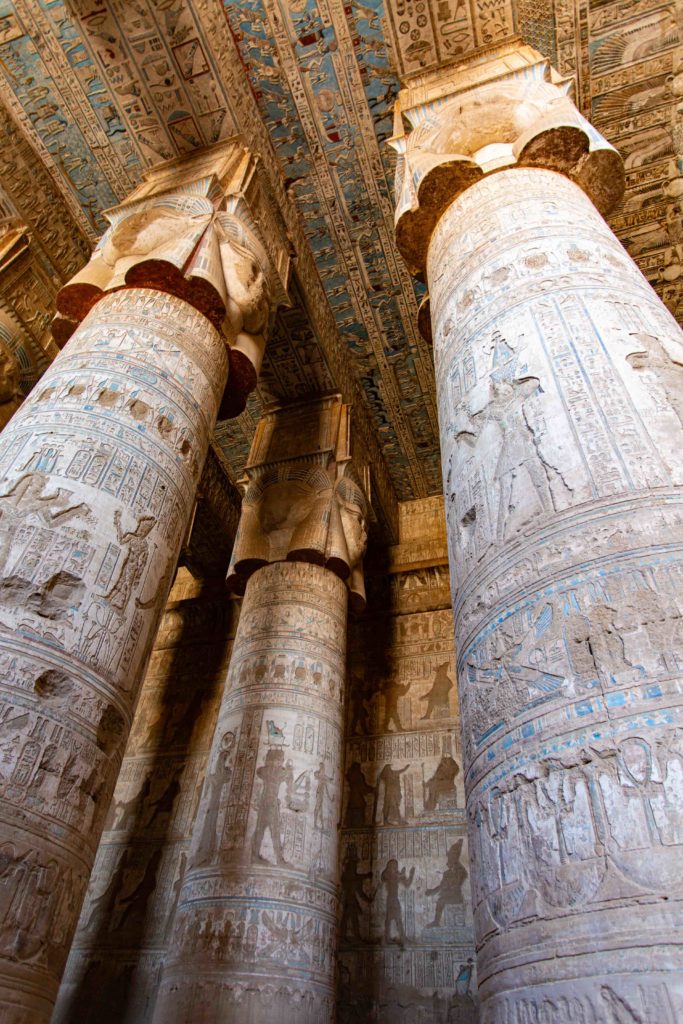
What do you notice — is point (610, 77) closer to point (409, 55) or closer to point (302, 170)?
point (409, 55)

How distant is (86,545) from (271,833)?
2242 millimetres

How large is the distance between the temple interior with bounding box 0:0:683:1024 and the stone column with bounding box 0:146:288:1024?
0.01m

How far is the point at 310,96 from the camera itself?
534 cm

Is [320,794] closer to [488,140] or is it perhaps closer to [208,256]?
[208,256]

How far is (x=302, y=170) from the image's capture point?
5707 millimetres

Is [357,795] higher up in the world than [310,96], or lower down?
lower down

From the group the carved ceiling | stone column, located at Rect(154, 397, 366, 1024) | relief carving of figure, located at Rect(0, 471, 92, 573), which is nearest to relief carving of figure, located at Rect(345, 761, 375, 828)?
stone column, located at Rect(154, 397, 366, 1024)

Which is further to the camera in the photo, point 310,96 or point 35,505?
point 310,96

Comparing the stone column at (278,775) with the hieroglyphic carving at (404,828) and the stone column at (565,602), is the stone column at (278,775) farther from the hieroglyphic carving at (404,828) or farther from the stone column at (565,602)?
the stone column at (565,602)

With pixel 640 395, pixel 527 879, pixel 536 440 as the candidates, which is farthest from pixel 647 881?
pixel 640 395

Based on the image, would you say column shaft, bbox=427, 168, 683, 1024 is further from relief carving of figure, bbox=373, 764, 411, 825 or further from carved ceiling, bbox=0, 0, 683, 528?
relief carving of figure, bbox=373, 764, 411, 825

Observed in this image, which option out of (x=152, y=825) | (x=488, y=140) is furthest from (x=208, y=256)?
(x=152, y=825)

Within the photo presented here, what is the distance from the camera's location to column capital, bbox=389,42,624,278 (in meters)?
3.45

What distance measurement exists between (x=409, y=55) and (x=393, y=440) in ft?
11.9
